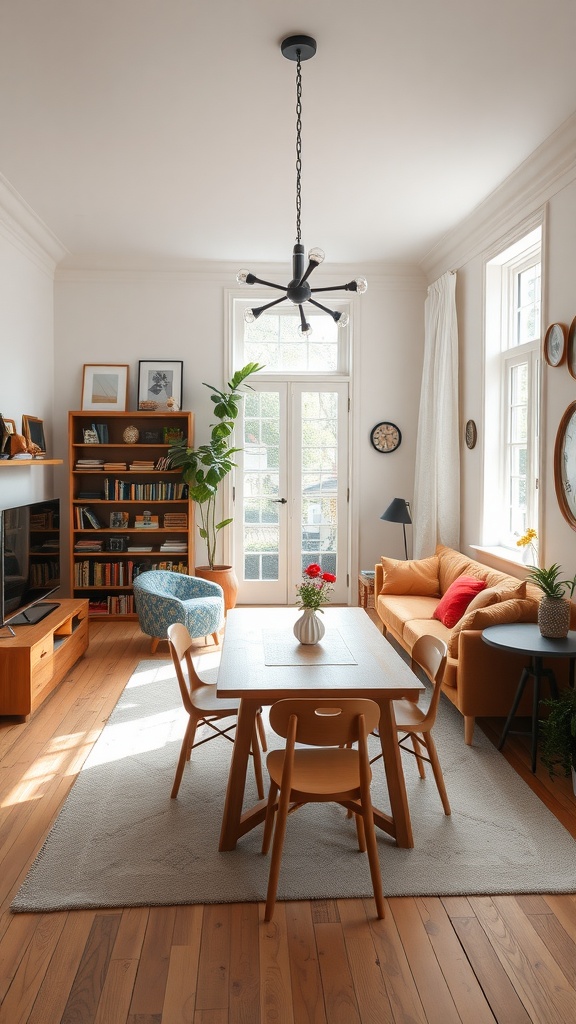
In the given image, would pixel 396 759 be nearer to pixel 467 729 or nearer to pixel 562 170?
pixel 467 729

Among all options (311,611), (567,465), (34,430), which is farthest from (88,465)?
(567,465)

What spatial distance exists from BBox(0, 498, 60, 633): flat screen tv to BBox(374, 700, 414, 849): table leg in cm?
250

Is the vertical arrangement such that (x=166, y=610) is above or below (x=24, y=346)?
below

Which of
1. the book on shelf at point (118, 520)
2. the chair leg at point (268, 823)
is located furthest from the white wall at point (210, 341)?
the chair leg at point (268, 823)

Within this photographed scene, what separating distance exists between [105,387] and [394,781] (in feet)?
16.2

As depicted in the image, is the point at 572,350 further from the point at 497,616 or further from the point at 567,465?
the point at 497,616

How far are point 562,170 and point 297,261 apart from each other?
1.74 m

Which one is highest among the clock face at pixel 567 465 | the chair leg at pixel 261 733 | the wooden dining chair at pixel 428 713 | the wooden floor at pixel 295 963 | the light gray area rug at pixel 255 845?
the clock face at pixel 567 465

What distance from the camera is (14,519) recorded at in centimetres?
452

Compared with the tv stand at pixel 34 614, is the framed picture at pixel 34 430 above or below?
above

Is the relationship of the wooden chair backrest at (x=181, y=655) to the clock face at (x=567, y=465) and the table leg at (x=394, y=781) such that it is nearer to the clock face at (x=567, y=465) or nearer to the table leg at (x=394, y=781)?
the table leg at (x=394, y=781)

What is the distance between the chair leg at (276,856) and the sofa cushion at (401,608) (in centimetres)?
265

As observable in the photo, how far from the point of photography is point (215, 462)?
252 inches

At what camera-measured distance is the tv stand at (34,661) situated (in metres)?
4.06
